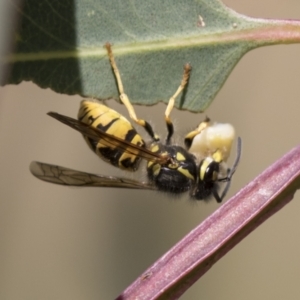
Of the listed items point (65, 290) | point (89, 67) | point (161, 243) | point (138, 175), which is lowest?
point (65, 290)

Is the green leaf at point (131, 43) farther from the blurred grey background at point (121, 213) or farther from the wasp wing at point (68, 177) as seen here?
the blurred grey background at point (121, 213)

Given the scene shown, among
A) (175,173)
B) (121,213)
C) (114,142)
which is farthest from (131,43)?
(121,213)

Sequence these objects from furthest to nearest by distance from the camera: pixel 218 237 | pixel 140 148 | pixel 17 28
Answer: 1. pixel 140 148
2. pixel 17 28
3. pixel 218 237

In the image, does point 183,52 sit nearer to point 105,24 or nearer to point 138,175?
point 105,24

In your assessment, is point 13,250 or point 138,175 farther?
point 13,250

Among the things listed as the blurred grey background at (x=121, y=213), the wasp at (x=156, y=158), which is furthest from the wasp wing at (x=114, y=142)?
the blurred grey background at (x=121, y=213)

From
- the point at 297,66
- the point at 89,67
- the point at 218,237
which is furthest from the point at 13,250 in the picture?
the point at 218,237

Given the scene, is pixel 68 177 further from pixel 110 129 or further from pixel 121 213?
pixel 121 213

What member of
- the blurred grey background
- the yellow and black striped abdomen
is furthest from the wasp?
the blurred grey background
